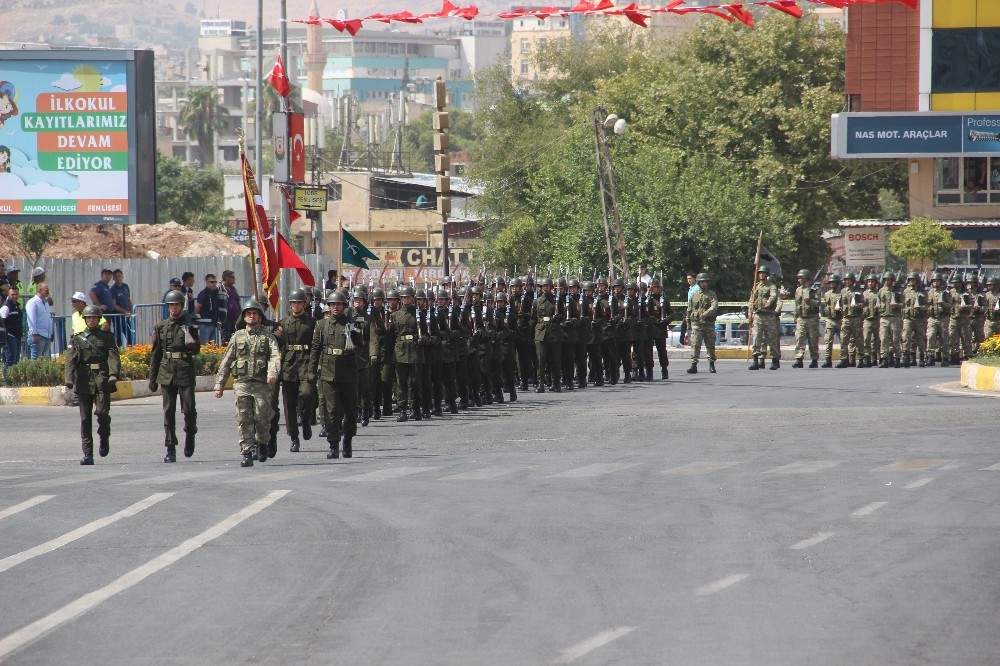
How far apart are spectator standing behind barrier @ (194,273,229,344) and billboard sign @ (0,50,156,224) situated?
16.8 feet

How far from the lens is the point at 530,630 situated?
8.36 metres

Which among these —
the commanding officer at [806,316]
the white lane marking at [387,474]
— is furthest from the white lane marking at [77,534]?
the commanding officer at [806,316]

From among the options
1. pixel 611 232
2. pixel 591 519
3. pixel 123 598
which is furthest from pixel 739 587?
pixel 611 232

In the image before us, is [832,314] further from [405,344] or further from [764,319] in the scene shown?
[405,344]

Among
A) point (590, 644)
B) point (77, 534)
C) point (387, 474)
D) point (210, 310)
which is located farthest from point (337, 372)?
point (210, 310)

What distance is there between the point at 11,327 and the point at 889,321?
52.7 ft

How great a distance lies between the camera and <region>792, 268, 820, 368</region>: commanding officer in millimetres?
30406

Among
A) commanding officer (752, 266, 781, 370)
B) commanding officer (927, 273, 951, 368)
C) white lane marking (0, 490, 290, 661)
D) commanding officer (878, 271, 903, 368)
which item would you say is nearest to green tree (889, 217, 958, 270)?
commanding officer (927, 273, 951, 368)

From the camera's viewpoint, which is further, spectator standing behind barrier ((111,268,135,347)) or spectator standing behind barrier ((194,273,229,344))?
spectator standing behind barrier ((194,273,229,344))

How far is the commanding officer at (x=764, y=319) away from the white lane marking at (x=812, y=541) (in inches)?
731

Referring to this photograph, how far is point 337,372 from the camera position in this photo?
17.0 m

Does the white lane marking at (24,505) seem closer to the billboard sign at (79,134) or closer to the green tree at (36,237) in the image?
the billboard sign at (79,134)

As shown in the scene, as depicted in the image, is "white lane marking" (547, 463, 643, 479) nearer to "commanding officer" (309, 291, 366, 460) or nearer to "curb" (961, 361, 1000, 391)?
"commanding officer" (309, 291, 366, 460)

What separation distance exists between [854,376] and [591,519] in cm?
1688
